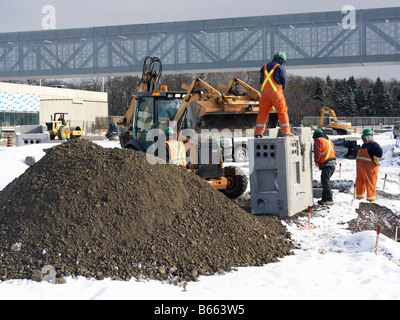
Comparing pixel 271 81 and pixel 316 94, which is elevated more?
pixel 316 94

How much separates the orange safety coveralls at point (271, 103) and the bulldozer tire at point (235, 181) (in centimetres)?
171

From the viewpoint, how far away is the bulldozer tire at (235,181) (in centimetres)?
1091

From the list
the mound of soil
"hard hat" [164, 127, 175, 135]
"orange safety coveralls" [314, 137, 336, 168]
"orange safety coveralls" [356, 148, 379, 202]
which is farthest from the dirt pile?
"orange safety coveralls" [356, 148, 379, 202]

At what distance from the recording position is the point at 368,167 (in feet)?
33.9

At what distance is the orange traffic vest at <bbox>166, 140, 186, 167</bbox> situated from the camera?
9.01 meters

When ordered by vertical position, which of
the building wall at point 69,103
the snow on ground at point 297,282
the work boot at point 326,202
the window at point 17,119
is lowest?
the snow on ground at point 297,282

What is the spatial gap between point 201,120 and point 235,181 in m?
1.97

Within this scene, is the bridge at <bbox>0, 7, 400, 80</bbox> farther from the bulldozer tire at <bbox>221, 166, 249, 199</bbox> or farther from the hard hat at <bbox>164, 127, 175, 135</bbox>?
the hard hat at <bbox>164, 127, 175, 135</bbox>

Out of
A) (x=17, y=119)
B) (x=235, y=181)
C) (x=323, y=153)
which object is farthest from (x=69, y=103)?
(x=323, y=153)

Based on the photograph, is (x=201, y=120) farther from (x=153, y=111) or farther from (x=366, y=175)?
(x=366, y=175)

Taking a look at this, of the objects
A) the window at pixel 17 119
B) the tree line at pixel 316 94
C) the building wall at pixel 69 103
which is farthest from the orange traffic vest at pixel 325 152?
the tree line at pixel 316 94

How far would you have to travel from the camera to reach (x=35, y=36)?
1485 inches

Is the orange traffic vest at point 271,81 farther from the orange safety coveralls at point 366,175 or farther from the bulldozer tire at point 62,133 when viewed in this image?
the bulldozer tire at point 62,133

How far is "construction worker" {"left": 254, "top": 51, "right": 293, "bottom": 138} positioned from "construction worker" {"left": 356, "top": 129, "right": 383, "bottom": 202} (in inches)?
83.7
